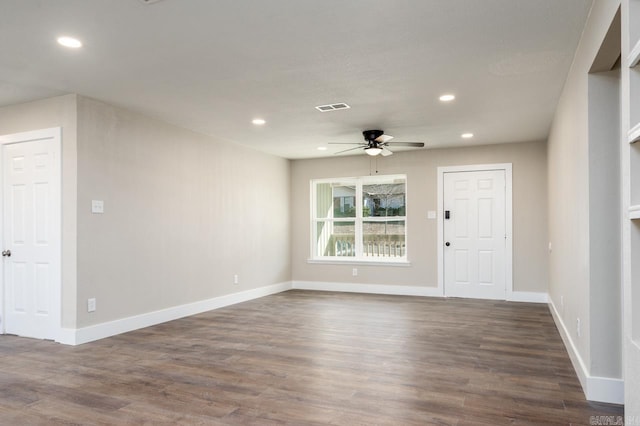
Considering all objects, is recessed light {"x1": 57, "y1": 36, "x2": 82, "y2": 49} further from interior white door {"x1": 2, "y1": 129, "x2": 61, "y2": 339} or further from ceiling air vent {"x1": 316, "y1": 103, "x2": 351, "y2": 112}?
ceiling air vent {"x1": 316, "y1": 103, "x2": 351, "y2": 112}

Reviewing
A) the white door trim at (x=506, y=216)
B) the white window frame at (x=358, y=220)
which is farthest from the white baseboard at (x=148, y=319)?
the white door trim at (x=506, y=216)

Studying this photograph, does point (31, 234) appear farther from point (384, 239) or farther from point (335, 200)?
point (384, 239)

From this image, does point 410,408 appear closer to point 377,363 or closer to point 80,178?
point 377,363

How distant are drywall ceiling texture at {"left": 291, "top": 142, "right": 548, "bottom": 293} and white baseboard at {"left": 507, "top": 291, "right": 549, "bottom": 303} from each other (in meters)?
0.06

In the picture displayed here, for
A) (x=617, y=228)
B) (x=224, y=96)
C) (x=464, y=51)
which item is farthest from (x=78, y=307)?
(x=617, y=228)

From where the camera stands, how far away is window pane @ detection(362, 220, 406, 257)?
7602 millimetres

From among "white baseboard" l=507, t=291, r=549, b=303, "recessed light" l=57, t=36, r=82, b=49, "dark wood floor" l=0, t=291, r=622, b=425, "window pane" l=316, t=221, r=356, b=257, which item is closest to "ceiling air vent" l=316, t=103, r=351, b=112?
"recessed light" l=57, t=36, r=82, b=49

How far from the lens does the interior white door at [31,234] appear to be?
4398mm

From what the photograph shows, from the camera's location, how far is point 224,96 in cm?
433

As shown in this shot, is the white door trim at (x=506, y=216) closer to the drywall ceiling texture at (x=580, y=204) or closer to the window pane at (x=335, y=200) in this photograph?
the window pane at (x=335, y=200)

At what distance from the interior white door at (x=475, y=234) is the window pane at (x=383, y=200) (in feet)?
2.61

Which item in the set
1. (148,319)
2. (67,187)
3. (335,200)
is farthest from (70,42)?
(335,200)

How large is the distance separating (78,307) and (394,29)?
3870mm

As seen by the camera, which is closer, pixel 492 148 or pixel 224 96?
pixel 224 96
